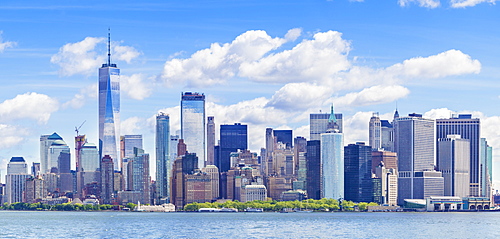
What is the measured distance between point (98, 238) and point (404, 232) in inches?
2120

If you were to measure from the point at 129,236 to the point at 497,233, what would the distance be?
61.2 metres

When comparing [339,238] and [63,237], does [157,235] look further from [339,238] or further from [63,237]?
[339,238]

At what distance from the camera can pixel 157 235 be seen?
134000 mm

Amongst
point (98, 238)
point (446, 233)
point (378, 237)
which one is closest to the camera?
point (98, 238)

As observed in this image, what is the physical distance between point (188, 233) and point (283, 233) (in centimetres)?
1489

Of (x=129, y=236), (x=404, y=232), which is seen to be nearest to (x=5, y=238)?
(x=129, y=236)

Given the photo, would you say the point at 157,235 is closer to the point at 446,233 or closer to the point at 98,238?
the point at 98,238

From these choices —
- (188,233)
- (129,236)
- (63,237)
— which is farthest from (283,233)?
(63,237)

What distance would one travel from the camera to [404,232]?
152m

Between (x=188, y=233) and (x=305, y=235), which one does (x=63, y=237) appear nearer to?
(x=188, y=233)

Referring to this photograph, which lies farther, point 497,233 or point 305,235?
point 497,233

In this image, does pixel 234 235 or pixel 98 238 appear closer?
pixel 98 238

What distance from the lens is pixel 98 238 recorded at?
415 ft

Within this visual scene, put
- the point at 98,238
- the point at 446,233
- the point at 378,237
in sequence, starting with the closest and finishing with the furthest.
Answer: the point at 98,238 < the point at 378,237 < the point at 446,233
